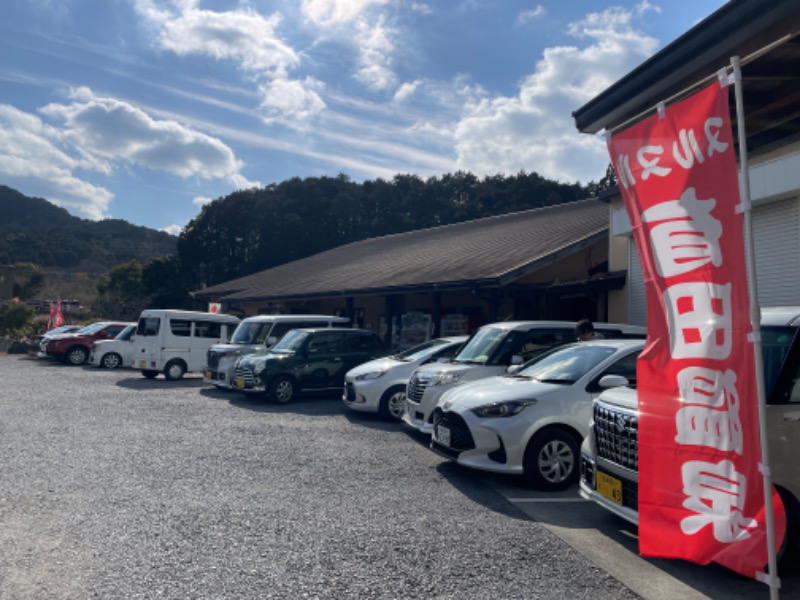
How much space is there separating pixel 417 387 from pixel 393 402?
6.25ft

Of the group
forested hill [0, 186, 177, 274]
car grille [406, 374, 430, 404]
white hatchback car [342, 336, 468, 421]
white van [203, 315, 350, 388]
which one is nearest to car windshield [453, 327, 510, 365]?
car grille [406, 374, 430, 404]

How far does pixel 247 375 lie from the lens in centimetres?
1447

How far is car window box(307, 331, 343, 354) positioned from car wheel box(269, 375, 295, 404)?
2.63 ft

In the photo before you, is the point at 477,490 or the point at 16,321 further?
the point at 16,321

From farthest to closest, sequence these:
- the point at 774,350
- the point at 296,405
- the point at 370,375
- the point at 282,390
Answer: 1. the point at 282,390
2. the point at 296,405
3. the point at 370,375
4. the point at 774,350

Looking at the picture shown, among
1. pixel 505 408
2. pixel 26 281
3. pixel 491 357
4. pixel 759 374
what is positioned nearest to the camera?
pixel 759 374

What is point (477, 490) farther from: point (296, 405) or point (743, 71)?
point (296, 405)

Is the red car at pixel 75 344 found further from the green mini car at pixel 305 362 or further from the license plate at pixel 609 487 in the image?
the license plate at pixel 609 487

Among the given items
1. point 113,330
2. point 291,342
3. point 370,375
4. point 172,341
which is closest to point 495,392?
point 370,375

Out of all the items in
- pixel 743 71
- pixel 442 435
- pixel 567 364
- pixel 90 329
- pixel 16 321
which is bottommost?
pixel 442 435

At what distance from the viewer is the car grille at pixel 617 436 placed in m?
5.22

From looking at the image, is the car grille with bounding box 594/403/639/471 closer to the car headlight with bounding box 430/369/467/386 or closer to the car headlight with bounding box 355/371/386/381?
the car headlight with bounding box 430/369/467/386

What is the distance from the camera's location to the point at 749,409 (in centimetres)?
353

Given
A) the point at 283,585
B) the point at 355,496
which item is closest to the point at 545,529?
the point at 355,496
